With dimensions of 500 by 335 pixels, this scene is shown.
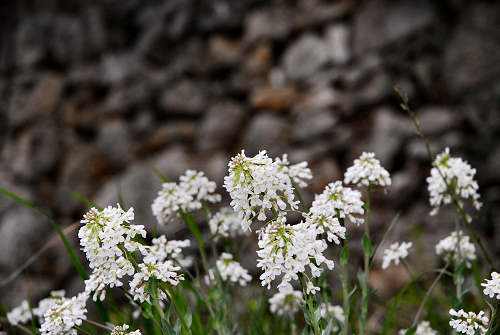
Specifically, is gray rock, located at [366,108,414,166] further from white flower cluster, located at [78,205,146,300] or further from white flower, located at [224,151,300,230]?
white flower cluster, located at [78,205,146,300]

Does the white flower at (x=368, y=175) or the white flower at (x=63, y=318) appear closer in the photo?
the white flower at (x=63, y=318)

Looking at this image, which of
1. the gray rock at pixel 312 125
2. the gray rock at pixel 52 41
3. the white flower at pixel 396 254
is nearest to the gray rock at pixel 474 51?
the gray rock at pixel 312 125

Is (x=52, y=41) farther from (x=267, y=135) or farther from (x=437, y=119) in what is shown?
(x=437, y=119)

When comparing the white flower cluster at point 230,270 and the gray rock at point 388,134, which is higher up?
the gray rock at point 388,134

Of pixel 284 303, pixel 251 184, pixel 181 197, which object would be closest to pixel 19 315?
pixel 181 197

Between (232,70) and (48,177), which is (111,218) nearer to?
(232,70)

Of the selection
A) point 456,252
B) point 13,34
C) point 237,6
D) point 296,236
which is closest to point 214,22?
point 237,6

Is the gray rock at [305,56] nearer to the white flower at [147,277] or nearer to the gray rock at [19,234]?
the gray rock at [19,234]
